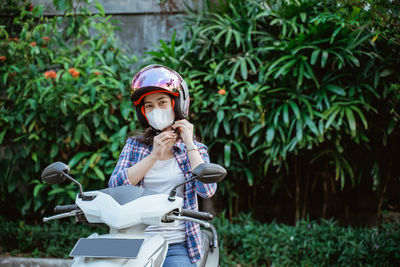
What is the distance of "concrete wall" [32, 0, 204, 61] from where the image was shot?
5.21 meters

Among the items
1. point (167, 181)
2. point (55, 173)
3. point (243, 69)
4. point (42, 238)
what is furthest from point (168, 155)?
point (42, 238)

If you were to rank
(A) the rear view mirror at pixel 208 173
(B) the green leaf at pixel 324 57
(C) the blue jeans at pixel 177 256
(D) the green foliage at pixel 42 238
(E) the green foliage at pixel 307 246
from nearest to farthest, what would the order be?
(A) the rear view mirror at pixel 208 173
(C) the blue jeans at pixel 177 256
(E) the green foliage at pixel 307 246
(B) the green leaf at pixel 324 57
(D) the green foliage at pixel 42 238

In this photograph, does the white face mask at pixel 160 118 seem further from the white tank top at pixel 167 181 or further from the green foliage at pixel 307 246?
the green foliage at pixel 307 246

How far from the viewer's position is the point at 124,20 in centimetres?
532

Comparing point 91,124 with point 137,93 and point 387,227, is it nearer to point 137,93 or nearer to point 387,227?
point 137,93

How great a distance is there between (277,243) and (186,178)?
2097 millimetres

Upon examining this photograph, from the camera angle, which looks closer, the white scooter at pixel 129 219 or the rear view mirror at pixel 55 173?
the white scooter at pixel 129 219

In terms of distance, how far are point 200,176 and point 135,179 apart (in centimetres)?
55

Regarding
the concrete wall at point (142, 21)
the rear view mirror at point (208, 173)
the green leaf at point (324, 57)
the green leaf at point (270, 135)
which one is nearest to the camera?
the rear view mirror at point (208, 173)

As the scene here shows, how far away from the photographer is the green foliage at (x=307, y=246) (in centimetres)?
364

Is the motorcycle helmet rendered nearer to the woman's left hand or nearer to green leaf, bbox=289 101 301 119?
the woman's left hand

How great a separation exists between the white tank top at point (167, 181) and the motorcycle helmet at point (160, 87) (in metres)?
0.28

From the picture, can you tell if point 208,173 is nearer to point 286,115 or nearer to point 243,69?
point 286,115

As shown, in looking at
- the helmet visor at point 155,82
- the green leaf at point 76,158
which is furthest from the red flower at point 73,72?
the helmet visor at point 155,82
